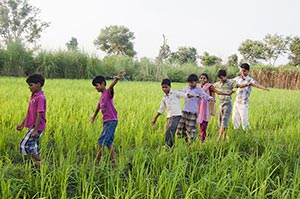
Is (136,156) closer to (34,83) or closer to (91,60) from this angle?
(34,83)

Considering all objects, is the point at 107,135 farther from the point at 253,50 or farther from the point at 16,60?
the point at 253,50

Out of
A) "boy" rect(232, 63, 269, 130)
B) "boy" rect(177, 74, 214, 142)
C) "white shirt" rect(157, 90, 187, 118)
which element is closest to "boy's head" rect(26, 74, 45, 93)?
"white shirt" rect(157, 90, 187, 118)

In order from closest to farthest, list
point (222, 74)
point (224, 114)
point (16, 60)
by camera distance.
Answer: point (222, 74)
point (224, 114)
point (16, 60)

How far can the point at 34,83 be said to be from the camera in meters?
3.18

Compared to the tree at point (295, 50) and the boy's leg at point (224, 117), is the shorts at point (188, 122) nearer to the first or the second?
the boy's leg at point (224, 117)

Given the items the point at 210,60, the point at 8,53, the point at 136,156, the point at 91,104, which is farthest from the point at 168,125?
the point at 210,60

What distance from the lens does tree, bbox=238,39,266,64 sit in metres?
41.4

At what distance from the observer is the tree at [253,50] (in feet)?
136

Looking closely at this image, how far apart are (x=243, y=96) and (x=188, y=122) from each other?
1348mm

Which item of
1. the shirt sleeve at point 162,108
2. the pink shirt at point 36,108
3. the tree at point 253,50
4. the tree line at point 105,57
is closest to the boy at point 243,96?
the shirt sleeve at point 162,108

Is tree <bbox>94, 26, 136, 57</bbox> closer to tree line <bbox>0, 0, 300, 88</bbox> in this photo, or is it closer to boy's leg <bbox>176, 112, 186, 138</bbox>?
tree line <bbox>0, 0, 300, 88</bbox>

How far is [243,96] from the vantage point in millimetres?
5211

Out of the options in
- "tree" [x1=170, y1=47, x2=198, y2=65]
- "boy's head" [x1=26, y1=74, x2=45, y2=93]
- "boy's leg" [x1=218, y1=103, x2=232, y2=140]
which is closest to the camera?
"boy's head" [x1=26, y1=74, x2=45, y2=93]

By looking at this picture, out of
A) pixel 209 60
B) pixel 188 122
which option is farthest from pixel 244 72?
pixel 209 60
